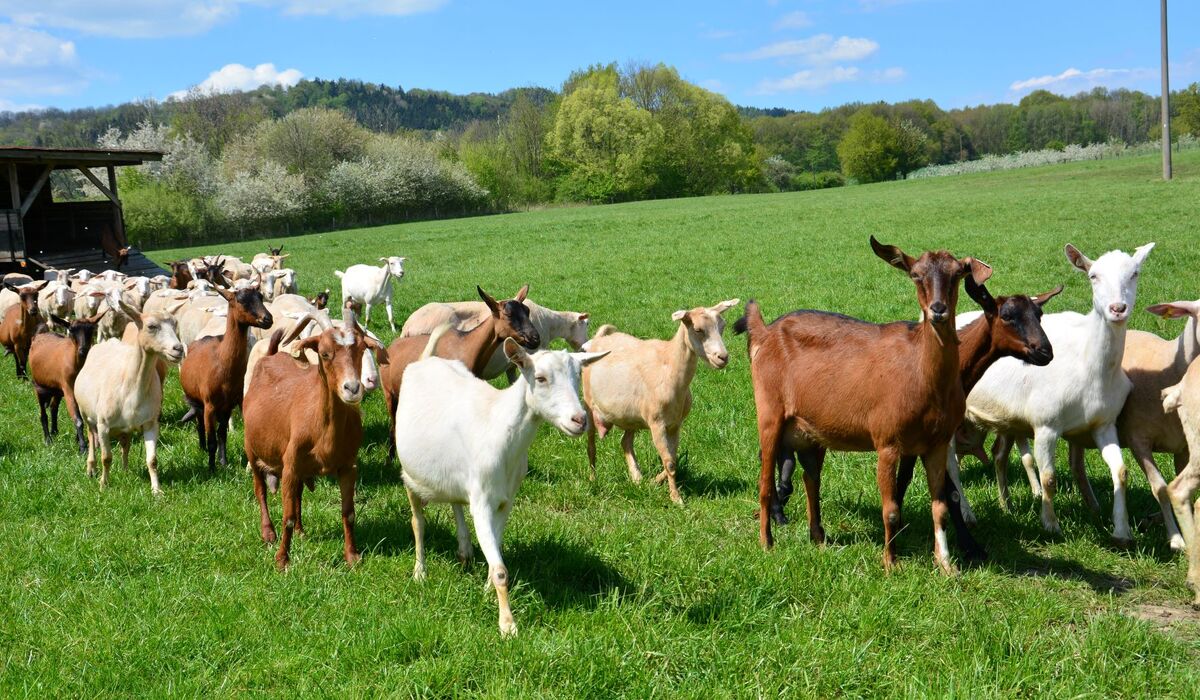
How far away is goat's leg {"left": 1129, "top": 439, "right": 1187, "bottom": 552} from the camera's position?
6000mm

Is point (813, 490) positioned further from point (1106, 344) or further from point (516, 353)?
point (516, 353)

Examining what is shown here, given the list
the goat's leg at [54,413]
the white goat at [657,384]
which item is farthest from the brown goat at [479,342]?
the goat's leg at [54,413]

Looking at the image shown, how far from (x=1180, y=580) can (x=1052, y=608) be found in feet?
3.78

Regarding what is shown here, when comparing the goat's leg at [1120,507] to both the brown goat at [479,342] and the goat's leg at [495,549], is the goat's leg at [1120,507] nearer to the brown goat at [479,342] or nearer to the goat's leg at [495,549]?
the goat's leg at [495,549]

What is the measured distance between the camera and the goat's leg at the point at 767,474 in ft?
20.4

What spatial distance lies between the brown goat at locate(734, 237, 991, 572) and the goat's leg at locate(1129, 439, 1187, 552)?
5.38 feet

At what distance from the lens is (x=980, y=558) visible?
19.6ft

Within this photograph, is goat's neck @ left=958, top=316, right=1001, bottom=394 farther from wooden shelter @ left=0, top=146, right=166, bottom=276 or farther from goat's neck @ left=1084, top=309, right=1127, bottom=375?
wooden shelter @ left=0, top=146, right=166, bottom=276

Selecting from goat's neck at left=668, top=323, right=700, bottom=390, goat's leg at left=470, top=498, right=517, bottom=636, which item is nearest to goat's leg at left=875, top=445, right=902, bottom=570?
goat's leg at left=470, top=498, right=517, bottom=636

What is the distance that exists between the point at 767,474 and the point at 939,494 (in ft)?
3.71

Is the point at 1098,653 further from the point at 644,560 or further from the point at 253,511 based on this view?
the point at 253,511

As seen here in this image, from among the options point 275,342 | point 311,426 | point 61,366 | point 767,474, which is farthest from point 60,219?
point 767,474

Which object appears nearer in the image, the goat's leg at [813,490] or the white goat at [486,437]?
the white goat at [486,437]

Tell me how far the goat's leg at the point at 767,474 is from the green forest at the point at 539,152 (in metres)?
56.2
